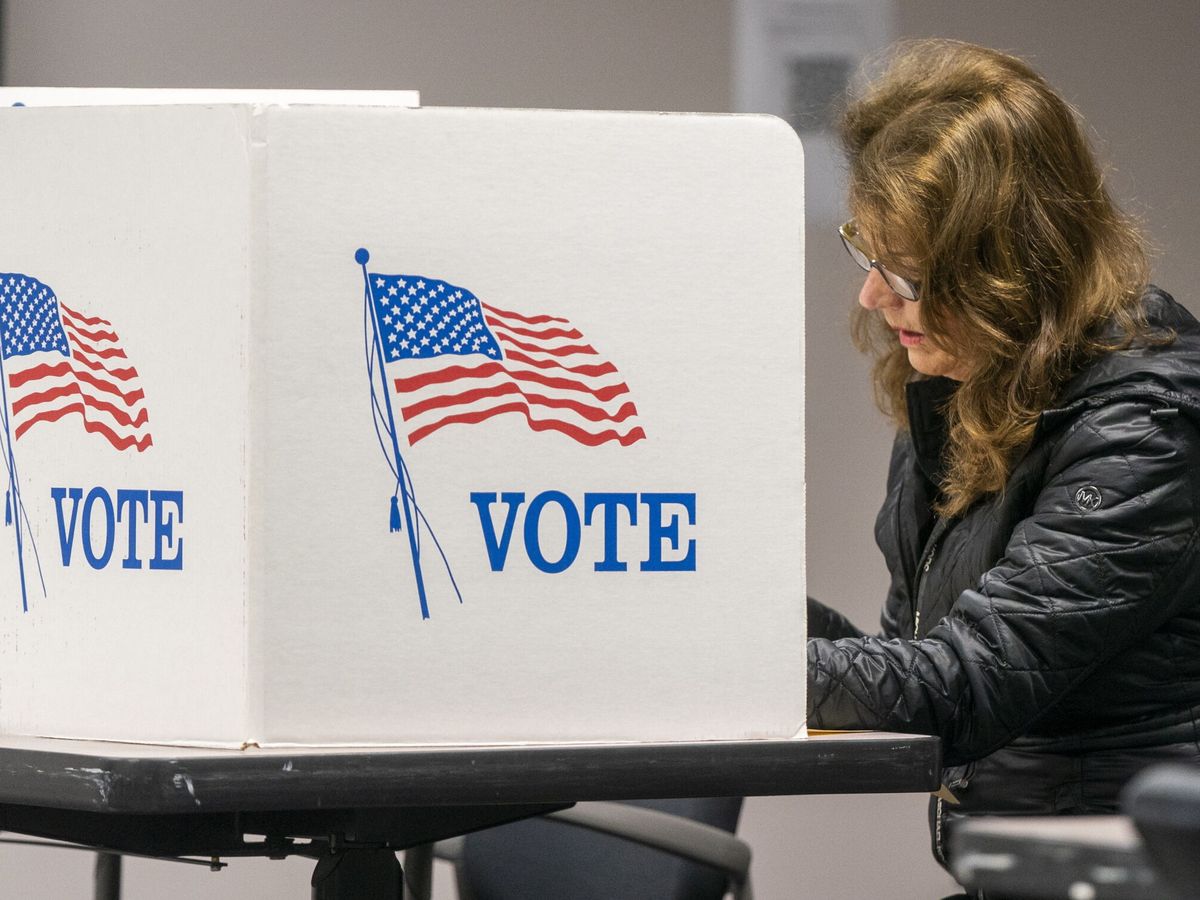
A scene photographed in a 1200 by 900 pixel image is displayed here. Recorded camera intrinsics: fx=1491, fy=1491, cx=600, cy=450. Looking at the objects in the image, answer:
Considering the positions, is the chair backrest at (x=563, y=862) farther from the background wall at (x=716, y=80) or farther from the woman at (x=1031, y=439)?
the background wall at (x=716, y=80)

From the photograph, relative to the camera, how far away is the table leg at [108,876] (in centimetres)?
164

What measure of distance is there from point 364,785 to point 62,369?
0.30 metres

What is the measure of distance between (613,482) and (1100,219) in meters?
0.72

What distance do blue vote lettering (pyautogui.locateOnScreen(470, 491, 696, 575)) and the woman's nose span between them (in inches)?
22.9

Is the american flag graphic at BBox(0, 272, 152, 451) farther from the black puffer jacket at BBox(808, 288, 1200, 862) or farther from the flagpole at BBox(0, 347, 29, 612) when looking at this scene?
the black puffer jacket at BBox(808, 288, 1200, 862)

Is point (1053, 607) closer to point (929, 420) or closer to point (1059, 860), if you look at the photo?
point (929, 420)

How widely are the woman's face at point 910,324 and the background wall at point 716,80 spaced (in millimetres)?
1009

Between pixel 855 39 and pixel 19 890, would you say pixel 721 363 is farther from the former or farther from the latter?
pixel 19 890

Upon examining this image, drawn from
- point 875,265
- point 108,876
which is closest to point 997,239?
point 875,265

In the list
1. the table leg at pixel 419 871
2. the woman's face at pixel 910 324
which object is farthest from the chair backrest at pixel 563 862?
the woman's face at pixel 910 324

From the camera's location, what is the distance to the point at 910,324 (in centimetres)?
135

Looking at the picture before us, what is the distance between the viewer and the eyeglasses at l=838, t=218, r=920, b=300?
1316mm

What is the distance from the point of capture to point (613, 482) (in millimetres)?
817

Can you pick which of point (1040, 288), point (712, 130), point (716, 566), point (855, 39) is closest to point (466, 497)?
point (716, 566)
